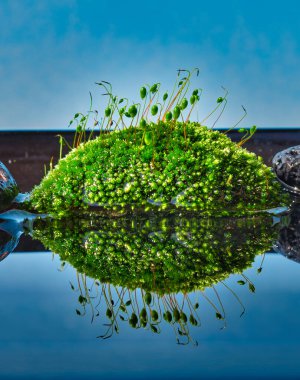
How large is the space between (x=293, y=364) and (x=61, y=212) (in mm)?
2369

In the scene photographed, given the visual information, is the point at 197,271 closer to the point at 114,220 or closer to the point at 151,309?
the point at 151,309

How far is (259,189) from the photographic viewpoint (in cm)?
381

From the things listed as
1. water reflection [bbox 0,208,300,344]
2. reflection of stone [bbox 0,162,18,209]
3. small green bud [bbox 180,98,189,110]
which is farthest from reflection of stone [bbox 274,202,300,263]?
reflection of stone [bbox 0,162,18,209]

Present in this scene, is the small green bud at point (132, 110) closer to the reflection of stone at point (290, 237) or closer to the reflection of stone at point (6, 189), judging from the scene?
the reflection of stone at point (6, 189)

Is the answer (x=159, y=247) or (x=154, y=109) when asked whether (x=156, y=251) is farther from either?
(x=154, y=109)

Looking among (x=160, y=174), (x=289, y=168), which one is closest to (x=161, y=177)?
(x=160, y=174)

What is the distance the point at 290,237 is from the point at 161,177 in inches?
34.8

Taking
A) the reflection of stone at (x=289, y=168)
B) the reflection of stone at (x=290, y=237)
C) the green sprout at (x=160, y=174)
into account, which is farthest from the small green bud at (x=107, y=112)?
the reflection of stone at (x=289, y=168)

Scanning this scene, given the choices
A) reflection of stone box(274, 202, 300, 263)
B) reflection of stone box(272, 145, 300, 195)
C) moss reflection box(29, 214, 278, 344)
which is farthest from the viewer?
reflection of stone box(272, 145, 300, 195)

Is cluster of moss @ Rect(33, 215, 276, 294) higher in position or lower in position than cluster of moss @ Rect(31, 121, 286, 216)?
lower

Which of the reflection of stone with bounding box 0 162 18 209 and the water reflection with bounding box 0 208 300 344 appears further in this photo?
the reflection of stone with bounding box 0 162 18 209

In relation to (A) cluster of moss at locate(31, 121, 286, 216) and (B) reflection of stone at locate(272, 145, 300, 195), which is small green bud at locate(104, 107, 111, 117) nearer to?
(A) cluster of moss at locate(31, 121, 286, 216)

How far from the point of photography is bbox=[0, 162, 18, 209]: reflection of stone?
3.73 metres

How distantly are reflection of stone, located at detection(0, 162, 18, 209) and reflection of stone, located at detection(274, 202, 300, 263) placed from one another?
166 centimetres
